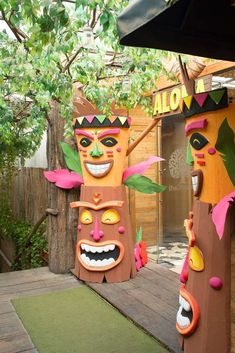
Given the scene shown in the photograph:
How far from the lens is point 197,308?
2322mm

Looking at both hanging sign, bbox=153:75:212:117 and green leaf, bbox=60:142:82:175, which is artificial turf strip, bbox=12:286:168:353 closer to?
green leaf, bbox=60:142:82:175

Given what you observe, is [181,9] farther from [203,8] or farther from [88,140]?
[88,140]

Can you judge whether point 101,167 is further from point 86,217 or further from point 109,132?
point 86,217

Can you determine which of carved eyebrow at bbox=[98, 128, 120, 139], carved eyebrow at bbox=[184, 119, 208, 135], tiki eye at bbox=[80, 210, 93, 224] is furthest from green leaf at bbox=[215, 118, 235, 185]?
tiki eye at bbox=[80, 210, 93, 224]

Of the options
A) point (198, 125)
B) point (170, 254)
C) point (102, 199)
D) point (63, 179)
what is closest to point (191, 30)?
point (198, 125)

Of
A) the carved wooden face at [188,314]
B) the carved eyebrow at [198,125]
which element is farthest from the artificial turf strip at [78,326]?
the carved eyebrow at [198,125]

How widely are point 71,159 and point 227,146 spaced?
8.58 ft

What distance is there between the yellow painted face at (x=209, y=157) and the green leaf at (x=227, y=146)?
0.04m

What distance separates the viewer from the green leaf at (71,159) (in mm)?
4383

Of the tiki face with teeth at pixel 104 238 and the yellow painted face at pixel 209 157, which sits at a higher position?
the yellow painted face at pixel 209 157

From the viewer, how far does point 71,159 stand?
173 inches

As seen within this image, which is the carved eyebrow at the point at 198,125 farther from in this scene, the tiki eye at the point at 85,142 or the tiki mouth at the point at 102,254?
the tiki mouth at the point at 102,254

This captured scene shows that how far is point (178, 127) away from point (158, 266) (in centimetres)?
214

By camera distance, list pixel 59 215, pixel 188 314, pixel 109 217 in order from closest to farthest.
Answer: pixel 188 314 < pixel 109 217 < pixel 59 215
